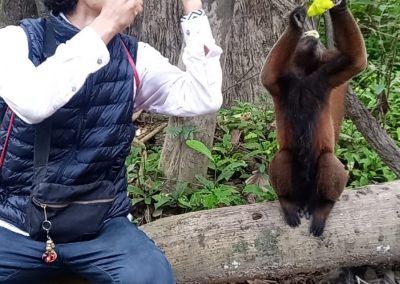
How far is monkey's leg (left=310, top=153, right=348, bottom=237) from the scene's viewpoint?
158 inches

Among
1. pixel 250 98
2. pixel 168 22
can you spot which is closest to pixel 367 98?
pixel 250 98

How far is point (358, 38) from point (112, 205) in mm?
1791

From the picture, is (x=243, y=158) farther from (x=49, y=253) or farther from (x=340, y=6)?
(x=49, y=253)

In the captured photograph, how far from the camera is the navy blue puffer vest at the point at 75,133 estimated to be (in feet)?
10.1

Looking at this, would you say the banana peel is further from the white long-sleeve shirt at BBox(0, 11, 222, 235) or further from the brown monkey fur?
the white long-sleeve shirt at BBox(0, 11, 222, 235)

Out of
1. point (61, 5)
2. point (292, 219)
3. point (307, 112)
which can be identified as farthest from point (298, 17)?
point (61, 5)

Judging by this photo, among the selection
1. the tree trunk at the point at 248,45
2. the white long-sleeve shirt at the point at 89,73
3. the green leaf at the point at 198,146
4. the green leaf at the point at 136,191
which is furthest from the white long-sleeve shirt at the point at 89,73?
the tree trunk at the point at 248,45

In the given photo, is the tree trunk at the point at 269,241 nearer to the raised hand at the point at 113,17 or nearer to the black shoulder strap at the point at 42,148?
the black shoulder strap at the point at 42,148

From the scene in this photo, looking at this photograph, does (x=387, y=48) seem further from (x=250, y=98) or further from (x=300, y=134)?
(x=300, y=134)

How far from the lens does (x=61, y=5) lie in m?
3.25

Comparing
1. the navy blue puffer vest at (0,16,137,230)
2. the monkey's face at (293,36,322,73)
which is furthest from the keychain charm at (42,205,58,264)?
the monkey's face at (293,36,322,73)

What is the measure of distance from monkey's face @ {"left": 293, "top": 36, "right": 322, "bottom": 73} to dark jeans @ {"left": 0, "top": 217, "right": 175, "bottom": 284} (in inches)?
A: 67.7

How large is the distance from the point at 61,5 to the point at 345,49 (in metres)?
1.77

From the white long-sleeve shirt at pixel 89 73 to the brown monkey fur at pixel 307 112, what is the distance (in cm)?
101
